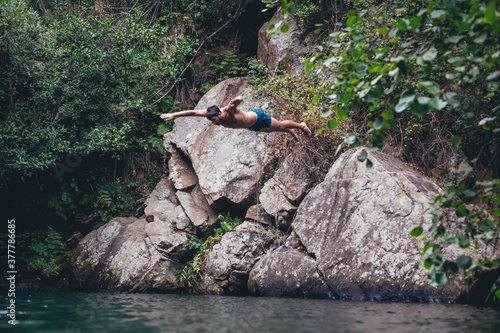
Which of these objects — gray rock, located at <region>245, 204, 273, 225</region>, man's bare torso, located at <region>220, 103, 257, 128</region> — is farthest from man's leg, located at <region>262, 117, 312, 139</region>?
gray rock, located at <region>245, 204, 273, 225</region>

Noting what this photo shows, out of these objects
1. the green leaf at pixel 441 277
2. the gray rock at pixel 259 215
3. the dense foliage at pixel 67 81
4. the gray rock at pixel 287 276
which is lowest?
the gray rock at pixel 287 276

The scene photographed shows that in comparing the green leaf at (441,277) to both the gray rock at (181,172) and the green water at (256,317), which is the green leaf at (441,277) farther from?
the gray rock at (181,172)

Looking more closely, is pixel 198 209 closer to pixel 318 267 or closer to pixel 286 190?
pixel 286 190

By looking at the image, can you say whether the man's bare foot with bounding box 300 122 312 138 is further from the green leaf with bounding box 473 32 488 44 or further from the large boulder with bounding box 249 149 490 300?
the green leaf with bounding box 473 32 488 44

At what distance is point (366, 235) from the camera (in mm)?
6852

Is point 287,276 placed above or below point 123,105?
below

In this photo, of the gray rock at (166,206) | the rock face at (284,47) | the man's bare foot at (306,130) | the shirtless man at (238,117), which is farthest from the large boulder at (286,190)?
the rock face at (284,47)

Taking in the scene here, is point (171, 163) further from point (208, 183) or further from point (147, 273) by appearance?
point (147, 273)

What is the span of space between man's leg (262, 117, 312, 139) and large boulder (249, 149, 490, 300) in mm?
1191

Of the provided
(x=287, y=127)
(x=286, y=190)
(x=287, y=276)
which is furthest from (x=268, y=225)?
(x=287, y=127)

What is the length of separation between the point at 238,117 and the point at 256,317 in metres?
4.05

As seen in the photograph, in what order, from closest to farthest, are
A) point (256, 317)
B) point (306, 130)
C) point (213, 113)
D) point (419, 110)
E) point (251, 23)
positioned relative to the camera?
1. point (419, 110)
2. point (256, 317)
3. point (213, 113)
4. point (306, 130)
5. point (251, 23)

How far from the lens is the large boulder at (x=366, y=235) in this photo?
20.5ft

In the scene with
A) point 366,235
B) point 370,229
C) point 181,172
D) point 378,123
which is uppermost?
point 181,172
